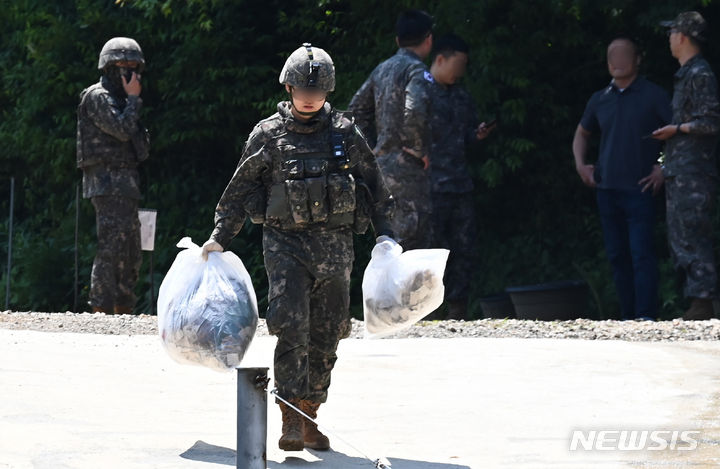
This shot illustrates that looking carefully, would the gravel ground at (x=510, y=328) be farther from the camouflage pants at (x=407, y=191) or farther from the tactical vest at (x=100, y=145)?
the tactical vest at (x=100, y=145)

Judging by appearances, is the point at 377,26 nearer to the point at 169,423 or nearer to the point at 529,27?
the point at 529,27

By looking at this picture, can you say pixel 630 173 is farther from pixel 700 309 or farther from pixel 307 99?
pixel 307 99

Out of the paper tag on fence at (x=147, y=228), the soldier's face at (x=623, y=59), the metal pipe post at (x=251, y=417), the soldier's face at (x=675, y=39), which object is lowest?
the metal pipe post at (x=251, y=417)

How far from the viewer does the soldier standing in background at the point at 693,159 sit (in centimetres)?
1047

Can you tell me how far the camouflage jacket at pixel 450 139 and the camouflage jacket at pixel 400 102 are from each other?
737mm

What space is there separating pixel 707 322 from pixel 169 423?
4712mm

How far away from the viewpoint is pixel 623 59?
1080 centimetres

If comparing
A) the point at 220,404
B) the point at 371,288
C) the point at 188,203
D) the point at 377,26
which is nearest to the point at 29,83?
the point at 188,203

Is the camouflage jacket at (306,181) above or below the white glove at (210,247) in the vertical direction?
above

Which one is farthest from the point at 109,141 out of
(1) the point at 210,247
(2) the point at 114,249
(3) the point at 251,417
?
(3) the point at 251,417

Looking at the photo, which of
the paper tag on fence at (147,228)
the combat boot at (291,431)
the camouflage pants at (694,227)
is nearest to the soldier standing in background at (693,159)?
the camouflage pants at (694,227)

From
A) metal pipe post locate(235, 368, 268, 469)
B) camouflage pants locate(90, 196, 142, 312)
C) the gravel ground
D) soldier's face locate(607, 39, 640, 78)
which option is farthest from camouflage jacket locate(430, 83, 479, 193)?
metal pipe post locate(235, 368, 268, 469)

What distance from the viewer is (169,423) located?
21.7ft

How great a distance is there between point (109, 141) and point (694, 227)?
4.70 metres
